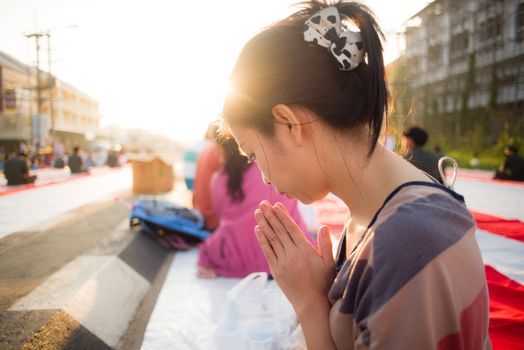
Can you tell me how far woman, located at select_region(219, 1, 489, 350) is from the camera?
60cm

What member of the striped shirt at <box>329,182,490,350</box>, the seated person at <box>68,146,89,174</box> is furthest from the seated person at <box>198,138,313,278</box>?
the seated person at <box>68,146,89,174</box>

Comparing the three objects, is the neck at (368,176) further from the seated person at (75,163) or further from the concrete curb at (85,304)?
the seated person at (75,163)

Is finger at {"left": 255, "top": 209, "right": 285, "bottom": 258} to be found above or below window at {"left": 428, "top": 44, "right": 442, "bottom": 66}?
below

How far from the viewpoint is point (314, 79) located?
2.57 feet

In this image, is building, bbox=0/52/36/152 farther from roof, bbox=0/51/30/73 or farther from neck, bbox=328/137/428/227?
neck, bbox=328/137/428/227

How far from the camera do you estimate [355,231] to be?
956 millimetres

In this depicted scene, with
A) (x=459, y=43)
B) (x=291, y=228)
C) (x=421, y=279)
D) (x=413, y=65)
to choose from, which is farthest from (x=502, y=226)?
(x=413, y=65)

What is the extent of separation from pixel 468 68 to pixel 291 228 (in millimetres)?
19049

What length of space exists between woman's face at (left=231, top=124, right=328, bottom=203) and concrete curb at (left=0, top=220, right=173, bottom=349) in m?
1.09

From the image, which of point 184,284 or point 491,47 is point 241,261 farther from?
point 491,47

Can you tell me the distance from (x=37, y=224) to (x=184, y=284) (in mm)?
1009

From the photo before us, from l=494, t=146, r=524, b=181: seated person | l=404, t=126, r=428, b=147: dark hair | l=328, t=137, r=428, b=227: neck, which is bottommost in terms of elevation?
l=494, t=146, r=524, b=181: seated person

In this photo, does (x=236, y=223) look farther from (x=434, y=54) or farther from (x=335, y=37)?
(x=434, y=54)

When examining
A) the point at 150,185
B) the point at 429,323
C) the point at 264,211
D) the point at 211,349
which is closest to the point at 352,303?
the point at 429,323
